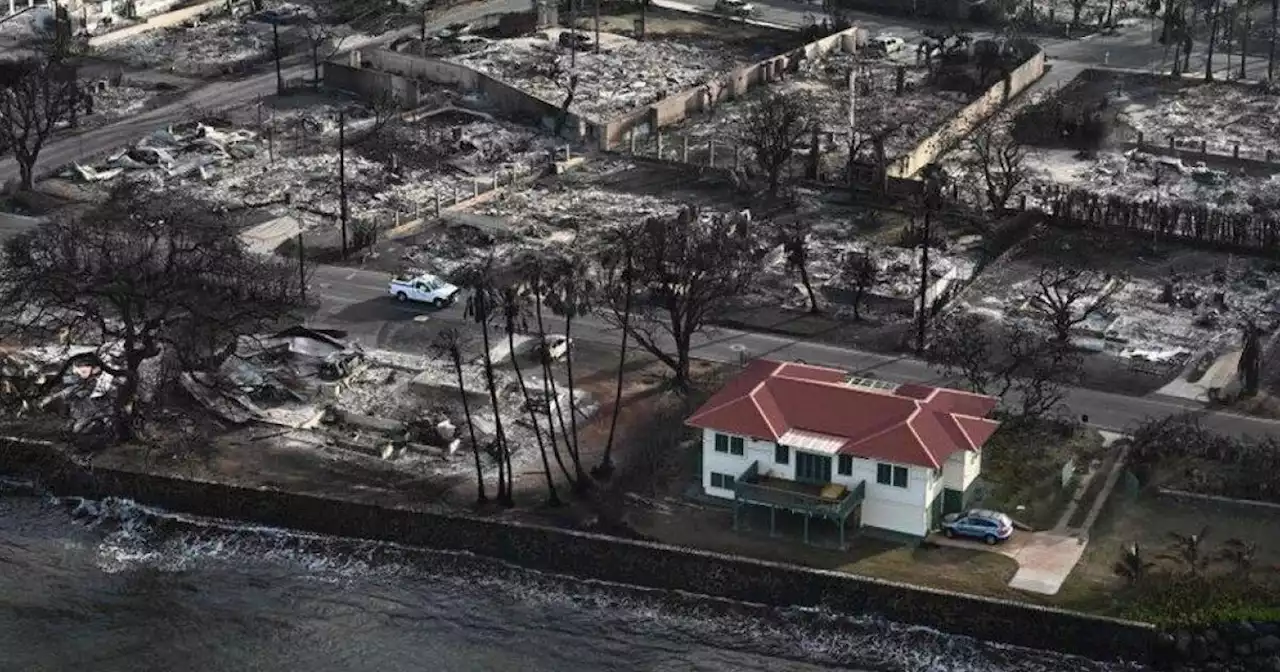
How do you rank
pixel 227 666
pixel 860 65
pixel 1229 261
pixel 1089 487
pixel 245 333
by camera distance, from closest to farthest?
pixel 227 666 < pixel 1089 487 < pixel 245 333 < pixel 1229 261 < pixel 860 65

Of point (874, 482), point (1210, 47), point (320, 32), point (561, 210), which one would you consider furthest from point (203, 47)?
point (874, 482)

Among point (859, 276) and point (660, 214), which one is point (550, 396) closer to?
point (859, 276)

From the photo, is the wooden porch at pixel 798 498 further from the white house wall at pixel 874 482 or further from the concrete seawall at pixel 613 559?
the concrete seawall at pixel 613 559

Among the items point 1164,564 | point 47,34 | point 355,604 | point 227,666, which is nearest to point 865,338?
point 1164,564

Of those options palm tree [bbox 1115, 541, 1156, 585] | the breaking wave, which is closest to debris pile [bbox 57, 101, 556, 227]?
the breaking wave

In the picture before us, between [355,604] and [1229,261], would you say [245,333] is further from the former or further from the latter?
[1229,261]
